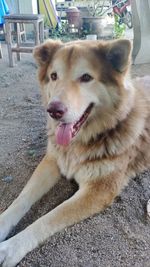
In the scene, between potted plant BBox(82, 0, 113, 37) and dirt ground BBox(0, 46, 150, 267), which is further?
potted plant BBox(82, 0, 113, 37)

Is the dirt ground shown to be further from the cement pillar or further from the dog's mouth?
the cement pillar

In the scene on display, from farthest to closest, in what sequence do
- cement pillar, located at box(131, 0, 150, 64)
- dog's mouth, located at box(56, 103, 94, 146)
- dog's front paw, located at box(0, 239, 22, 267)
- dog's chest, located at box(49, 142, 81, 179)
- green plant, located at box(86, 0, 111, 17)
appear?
1. green plant, located at box(86, 0, 111, 17)
2. cement pillar, located at box(131, 0, 150, 64)
3. dog's chest, located at box(49, 142, 81, 179)
4. dog's mouth, located at box(56, 103, 94, 146)
5. dog's front paw, located at box(0, 239, 22, 267)

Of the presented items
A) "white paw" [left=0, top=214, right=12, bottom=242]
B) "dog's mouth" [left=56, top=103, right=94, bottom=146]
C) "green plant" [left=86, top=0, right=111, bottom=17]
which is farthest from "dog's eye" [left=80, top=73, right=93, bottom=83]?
"green plant" [left=86, top=0, right=111, bottom=17]

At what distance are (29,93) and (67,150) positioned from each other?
218 cm

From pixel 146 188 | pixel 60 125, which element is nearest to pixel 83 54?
pixel 60 125

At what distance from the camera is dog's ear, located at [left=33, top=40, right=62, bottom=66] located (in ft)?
7.54

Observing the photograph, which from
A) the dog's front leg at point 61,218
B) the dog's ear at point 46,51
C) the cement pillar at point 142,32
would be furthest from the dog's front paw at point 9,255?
the cement pillar at point 142,32

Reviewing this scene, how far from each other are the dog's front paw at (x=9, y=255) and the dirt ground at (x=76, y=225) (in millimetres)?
43

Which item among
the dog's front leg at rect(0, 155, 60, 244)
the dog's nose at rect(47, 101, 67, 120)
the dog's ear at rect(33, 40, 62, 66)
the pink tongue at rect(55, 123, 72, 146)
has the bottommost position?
the dog's front leg at rect(0, 155, 60, 244)

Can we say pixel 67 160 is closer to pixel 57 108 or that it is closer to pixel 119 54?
pixel 57 108

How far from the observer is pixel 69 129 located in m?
2.12

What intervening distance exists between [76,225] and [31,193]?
1.22 feet

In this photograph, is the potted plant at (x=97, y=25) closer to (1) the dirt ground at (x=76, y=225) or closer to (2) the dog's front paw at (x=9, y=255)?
(1) the dirt ground at (x=76, y=225)

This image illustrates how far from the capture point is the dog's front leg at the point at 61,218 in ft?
6.11
